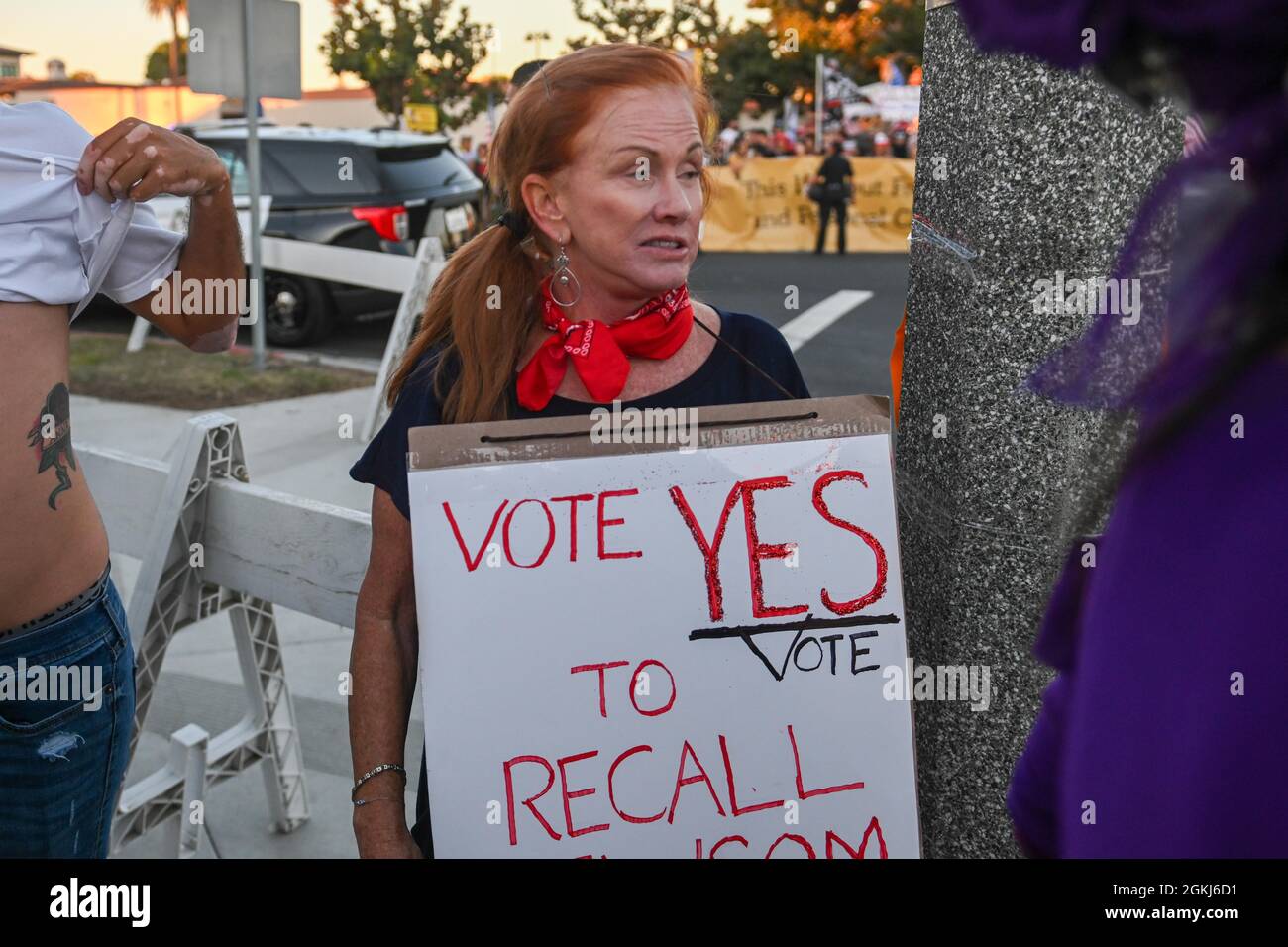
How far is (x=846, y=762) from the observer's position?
1.67 metres

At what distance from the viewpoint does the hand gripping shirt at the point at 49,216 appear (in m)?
1.83

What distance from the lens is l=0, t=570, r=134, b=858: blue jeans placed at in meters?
1.83

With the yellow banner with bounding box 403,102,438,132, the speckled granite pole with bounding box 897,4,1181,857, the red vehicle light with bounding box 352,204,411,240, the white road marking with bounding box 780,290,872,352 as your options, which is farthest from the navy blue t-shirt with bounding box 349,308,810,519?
the yellow banner with bounding box 403,102,438,132

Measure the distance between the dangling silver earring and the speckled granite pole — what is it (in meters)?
0.56

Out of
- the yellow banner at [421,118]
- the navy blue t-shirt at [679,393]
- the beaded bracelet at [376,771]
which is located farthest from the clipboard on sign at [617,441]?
the yellow banner at [421,118]

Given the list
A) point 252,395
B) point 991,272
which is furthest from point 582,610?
point 252,395

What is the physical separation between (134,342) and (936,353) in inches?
391

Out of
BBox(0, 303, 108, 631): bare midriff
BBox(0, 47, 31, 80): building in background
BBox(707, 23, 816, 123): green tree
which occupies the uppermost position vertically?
BBox(707, 23, 816, 123): green tree

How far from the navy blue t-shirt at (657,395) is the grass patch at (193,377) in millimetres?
7268

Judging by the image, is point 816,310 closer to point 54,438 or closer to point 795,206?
point 795,206

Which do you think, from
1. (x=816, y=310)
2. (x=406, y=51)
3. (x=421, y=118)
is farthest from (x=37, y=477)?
(x=406, y=51)

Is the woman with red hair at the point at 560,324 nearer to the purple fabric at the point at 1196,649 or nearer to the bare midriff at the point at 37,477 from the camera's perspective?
the bare midriff at the point at 37,477

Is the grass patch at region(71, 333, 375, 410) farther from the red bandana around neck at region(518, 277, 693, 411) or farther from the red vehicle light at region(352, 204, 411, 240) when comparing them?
the red bandana around neck at region(518, 277, 693, 411)

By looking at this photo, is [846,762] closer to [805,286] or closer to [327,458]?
[327,458]
